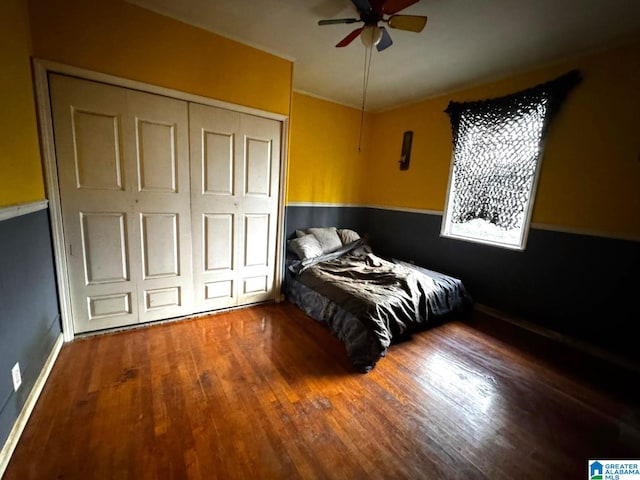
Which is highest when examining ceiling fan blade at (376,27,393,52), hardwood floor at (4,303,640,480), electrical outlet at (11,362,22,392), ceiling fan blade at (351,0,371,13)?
ceiling fan blade at (351,0,371,13)

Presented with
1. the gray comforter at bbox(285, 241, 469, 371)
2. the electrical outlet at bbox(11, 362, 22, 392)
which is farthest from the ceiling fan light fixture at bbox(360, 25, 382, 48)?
the electrical outlet at bbox(11, 362, 22, 392)

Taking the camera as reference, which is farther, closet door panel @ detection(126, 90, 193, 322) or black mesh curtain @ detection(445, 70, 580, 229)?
black mesh curtain @ detection(445, 70, 580, 229)

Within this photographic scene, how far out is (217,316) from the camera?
270 centimetres

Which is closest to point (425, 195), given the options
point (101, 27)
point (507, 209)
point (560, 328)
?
point (507, 209)

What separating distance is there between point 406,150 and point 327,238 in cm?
174

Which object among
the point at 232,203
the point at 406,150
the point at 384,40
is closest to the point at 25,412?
the point at 232,203

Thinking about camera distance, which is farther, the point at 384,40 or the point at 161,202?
the point at 161,202

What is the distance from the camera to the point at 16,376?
1384mm

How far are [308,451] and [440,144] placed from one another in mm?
3556

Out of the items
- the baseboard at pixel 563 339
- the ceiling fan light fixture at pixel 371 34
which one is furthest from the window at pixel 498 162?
the ceiling fan light fixture at pixel 371 34

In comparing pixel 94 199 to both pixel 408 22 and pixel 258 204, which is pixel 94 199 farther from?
pixel 408 22

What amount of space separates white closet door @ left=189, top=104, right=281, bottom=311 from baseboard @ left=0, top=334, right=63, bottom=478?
105 cm

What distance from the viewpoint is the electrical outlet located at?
4.45 feet

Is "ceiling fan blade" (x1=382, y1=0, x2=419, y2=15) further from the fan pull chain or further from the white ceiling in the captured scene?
the fan pull chain
